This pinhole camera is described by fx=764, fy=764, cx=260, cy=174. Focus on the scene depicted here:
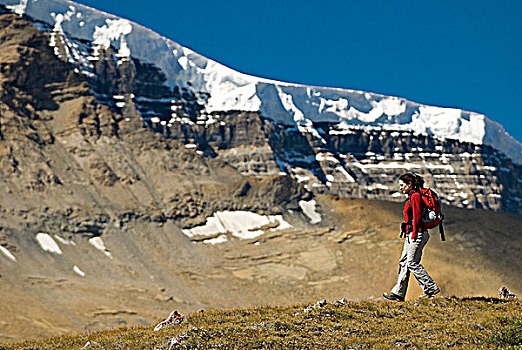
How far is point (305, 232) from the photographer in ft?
585

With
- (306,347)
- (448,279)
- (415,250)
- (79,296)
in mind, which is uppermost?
(415,250)

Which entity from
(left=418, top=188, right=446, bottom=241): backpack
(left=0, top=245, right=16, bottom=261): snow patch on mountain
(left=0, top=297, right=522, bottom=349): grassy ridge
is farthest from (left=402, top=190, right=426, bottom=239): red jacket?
(left=0, top=245, right=16, bottom=261): snow patch on mountain

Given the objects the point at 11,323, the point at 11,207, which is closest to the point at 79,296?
the point at 11,323

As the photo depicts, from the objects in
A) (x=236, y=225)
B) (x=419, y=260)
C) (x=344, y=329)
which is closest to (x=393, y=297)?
(x=419, y=260)

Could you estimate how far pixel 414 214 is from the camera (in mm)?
20094

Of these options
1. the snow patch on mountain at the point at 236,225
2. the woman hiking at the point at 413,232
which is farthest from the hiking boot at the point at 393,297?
the snow patch on mountain at the point at 236,225

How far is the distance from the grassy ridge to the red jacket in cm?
213

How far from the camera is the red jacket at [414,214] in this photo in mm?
20000

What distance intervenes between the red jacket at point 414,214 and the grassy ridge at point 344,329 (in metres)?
2.13

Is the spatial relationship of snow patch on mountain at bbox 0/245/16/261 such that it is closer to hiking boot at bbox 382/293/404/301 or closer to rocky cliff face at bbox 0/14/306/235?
rocky cliff face at bbox 0/14/306/235

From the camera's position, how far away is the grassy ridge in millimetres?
→ 16688

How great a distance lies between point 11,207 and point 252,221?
56.6 m

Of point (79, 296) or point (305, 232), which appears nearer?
point (79, 296)

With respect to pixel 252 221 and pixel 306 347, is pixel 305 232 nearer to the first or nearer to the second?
pixel 252 221
